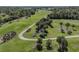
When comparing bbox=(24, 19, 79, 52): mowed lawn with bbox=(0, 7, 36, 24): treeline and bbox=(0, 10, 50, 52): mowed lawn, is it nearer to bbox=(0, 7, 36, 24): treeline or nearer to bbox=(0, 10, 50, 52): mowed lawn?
bbox=(0, 10, 50, 52): mowed lawn

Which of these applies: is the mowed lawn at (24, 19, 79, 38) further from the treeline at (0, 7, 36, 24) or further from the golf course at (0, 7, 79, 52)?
the treeline at (0, 7, 36, 24)

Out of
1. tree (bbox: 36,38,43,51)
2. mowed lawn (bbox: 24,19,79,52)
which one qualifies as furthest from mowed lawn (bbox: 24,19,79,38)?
tree (bbox: 36,38,43,51)

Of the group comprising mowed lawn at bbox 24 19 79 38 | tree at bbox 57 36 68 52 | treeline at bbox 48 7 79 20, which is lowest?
tree at bbox 57 36 68 52

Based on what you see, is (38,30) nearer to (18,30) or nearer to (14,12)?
(18,30)

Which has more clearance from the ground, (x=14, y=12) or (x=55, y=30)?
(x=14, y=12)

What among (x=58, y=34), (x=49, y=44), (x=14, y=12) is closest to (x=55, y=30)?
(x=58, y=34)

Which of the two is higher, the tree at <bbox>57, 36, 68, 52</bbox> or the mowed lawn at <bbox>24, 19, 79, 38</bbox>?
the mowed lawn at <bbox>24, 19, 79, 38</bbox>
